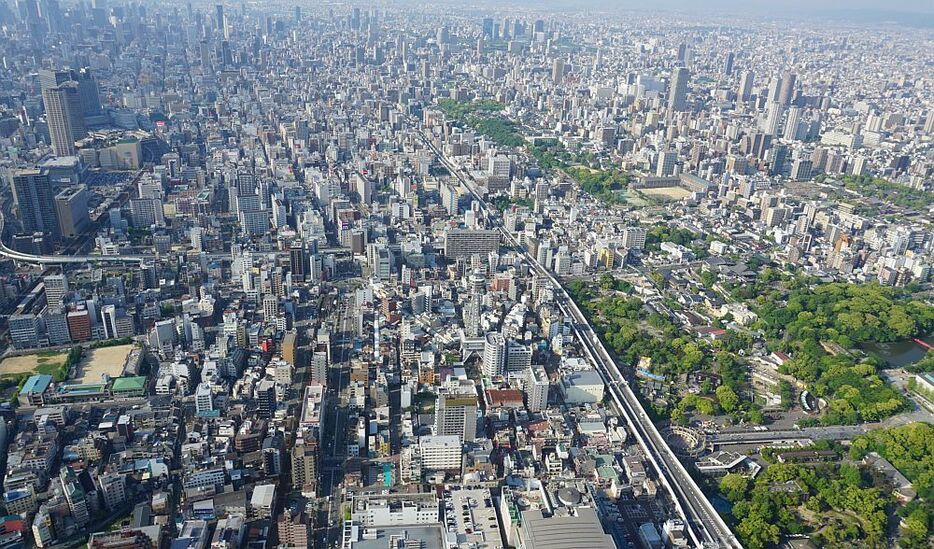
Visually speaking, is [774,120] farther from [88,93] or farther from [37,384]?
[37,384]

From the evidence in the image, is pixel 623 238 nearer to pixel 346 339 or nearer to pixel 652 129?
pixel 346 339

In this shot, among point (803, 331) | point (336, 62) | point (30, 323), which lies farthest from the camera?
point (336, 62)

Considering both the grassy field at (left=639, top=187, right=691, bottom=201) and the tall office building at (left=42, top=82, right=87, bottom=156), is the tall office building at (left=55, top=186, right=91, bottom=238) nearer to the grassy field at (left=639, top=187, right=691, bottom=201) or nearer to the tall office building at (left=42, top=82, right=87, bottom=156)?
the tall office building at (left=42, top=82, right=87, bottom=156)

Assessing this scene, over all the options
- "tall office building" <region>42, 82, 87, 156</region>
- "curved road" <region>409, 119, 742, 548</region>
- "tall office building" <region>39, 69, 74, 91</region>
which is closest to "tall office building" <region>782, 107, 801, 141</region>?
"curved road" <region>409, 119, 742, 548</region>

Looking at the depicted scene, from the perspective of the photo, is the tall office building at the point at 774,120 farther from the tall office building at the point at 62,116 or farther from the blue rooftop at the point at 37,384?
the blue rooftop at the point at 37,384

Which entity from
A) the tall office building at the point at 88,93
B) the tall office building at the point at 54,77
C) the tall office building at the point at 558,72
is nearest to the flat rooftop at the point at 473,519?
the tall office building at the point at 54,77

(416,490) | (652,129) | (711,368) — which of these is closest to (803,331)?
(711,368)

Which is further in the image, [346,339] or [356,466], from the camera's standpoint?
[346,339]
